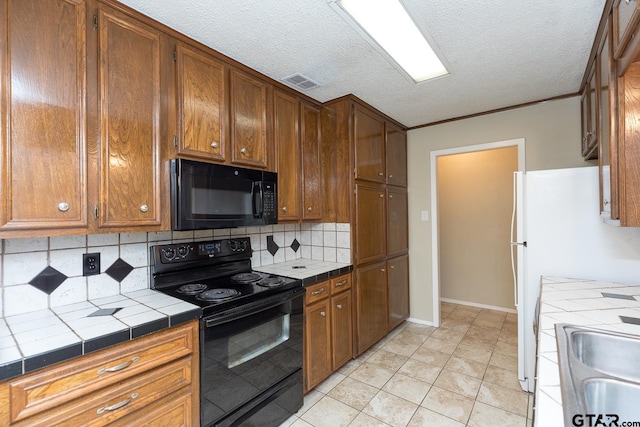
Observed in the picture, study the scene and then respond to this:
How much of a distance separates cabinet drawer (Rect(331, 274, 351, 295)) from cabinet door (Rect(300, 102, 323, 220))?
57cm

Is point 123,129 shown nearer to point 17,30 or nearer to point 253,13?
point 17,30

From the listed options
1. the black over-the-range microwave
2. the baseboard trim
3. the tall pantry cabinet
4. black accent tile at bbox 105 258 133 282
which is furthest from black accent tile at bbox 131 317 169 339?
the baseboard trim

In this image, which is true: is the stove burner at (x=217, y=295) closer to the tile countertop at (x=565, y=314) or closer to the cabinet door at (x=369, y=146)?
the tile countertop at (x=565, y=314)

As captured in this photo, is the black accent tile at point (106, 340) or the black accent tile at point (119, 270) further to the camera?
the black accent tile at point (119, 270)

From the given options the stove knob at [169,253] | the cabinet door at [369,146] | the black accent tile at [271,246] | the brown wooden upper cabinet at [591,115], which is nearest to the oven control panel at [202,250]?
the stove knob at [169,253]

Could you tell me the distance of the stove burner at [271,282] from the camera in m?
1.81

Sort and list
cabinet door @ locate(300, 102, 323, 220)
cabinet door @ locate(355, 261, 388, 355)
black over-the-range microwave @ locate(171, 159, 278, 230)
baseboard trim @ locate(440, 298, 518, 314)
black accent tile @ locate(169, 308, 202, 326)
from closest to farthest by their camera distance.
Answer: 1. black accent tile @ locate(169, 308, 202, 326)
2. black over-the-range microwave @ locate(171, 159, 278, 230)
3. cabinet door @ locate(300, 102, 323, 220)
4. cabinet door @ locate(355, 261, 388, 355)
5. baseboard trim @ locate(440, 298, 518, 314)

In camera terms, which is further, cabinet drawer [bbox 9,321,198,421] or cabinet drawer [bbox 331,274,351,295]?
cabinet drawer [bbox 331,274,351,295]

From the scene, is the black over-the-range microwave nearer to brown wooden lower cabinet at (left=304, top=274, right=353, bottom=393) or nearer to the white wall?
brown wooden lower cabinet at (left=304, top=274, right=353, bottom=393)

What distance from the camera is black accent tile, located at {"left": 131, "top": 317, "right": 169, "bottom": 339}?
3.85 ft

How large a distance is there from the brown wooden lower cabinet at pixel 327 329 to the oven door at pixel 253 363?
5.1 inches

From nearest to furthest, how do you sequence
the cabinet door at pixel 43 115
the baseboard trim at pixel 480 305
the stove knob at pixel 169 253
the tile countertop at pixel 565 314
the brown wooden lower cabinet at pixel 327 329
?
1. the tile countertop at pixel 565 314
2. the cabinet door at pixel 43 115
3. the stove knob at pixel 169 253
4. the brown wooden lower cabinet at pixel 327 329
5. the baseboard trim at pixel 480 305

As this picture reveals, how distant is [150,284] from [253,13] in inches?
64.5

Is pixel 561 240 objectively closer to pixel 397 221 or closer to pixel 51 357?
pixel 397 221
